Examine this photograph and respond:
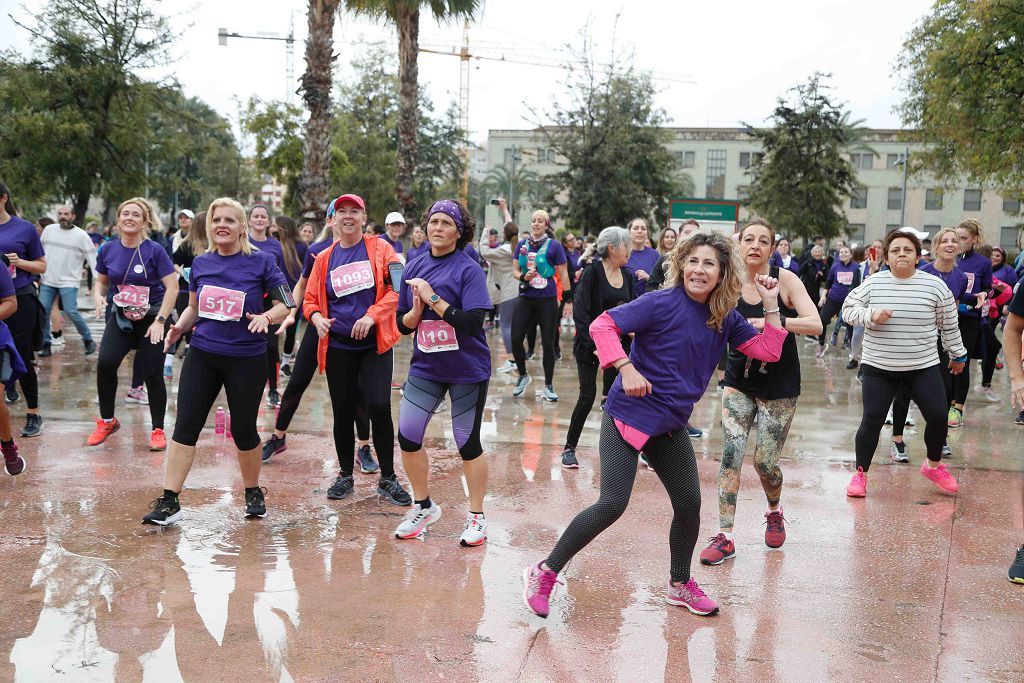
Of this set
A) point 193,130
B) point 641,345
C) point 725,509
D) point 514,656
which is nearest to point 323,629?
point 514,656

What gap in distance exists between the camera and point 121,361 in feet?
23.9

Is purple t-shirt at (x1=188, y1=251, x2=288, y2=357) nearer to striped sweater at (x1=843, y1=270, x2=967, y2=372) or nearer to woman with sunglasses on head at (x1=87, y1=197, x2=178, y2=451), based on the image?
woman with sunglasses on head at (x1=87, y1=197, x2=178, y2=451)

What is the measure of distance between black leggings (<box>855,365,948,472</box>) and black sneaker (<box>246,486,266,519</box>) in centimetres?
399

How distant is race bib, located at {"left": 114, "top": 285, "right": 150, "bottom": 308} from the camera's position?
285 inches

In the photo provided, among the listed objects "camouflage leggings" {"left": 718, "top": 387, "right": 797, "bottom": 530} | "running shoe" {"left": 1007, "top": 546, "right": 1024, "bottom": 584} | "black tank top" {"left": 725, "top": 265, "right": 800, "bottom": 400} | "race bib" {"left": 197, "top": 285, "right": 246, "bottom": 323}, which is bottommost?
"running shoe" {"left": 1007, "top": 546, "right": 1024, "bottom": 584}

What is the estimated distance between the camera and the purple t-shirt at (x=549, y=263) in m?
10.2

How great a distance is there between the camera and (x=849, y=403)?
10.6 m

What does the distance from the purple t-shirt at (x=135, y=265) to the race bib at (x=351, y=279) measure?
2117mm

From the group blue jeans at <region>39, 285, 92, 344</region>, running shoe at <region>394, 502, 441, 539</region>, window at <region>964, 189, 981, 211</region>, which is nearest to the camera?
running shoe at <region>394, 502, 441, 539</region>

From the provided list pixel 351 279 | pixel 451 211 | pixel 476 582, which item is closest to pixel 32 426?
pixel 351 279

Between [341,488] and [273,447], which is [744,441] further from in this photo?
[273,447]

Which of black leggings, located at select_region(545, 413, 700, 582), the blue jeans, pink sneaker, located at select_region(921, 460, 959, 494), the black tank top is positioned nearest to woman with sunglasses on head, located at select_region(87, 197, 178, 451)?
black leggings, located at select_region(545, 413, 700, 582)

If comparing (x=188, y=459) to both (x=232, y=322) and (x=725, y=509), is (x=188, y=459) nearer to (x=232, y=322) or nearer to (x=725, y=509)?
(x=232, y=322)

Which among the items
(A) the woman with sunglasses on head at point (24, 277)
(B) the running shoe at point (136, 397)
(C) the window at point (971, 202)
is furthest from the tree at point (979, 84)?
(C) the window at point (971, 202)
